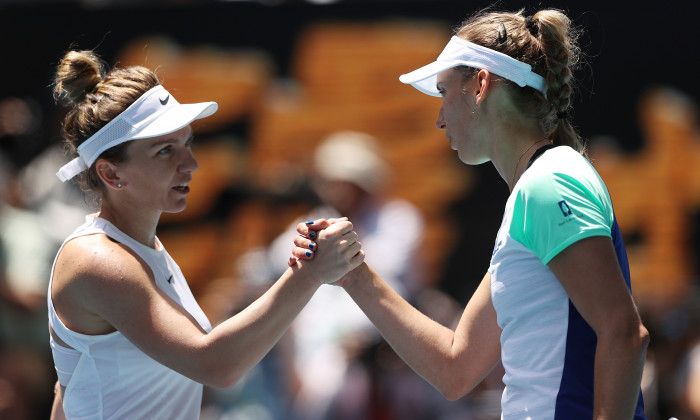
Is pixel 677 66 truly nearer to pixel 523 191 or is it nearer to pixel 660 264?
pixel 660 264

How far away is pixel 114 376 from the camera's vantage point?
2.59 m

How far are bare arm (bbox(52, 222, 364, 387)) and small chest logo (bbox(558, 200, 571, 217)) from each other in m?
0.93

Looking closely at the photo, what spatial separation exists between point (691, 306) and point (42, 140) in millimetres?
5135

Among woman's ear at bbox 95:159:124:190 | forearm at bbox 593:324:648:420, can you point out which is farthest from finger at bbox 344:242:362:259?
forearm at bbox 593:324:648:420

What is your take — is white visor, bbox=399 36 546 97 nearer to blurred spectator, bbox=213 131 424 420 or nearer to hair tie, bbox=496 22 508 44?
hair tie, bbox=496 22 508 44

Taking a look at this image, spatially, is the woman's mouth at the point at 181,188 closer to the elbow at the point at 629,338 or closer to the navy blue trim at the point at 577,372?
the navy blue trim at the point at 577,372

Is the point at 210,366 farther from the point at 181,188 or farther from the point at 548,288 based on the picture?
the point at 548,288

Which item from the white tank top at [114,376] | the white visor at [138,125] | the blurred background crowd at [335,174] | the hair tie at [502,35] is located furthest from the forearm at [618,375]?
the blurred background crowd at [335,174]

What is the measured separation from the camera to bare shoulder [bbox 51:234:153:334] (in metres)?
2.54

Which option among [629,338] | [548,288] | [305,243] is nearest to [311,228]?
[305,243]

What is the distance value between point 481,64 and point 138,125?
1078 millimetres

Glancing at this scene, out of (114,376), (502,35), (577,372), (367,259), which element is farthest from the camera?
(367,259)

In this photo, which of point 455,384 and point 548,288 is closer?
point 548,288

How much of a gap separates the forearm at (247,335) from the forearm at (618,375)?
38.7 inches
